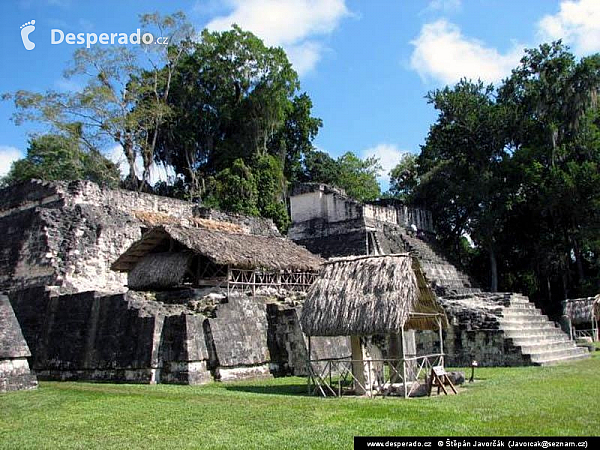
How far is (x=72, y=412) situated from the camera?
29.7 ft

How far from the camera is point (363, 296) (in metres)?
10.8

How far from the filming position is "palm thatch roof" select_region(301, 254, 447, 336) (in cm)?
1042

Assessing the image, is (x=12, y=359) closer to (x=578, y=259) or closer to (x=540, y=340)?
(x=540, y=340)

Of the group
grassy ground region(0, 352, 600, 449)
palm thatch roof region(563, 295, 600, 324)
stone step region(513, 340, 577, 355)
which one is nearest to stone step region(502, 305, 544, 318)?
stone step region(513, 340, 577, 355)

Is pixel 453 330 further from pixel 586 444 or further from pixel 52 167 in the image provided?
pixel 52 167

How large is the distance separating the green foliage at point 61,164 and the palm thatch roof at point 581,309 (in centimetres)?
2330


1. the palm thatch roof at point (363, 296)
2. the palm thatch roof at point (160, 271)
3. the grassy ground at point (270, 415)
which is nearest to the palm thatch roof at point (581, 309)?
the grassy ground at point (270, 415)

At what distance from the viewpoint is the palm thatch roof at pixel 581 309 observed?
72.1 feet

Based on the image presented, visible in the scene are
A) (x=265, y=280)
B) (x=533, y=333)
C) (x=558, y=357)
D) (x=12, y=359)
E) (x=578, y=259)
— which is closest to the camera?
(x=12, y=359)

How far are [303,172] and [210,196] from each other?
419 inches

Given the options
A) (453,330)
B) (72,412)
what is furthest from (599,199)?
(72,412)

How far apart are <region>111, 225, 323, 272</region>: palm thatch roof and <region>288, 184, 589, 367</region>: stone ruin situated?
4076mm

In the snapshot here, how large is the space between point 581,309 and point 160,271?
48.9ft

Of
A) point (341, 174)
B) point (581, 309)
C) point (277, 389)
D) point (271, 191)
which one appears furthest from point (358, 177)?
point (277, 389)
